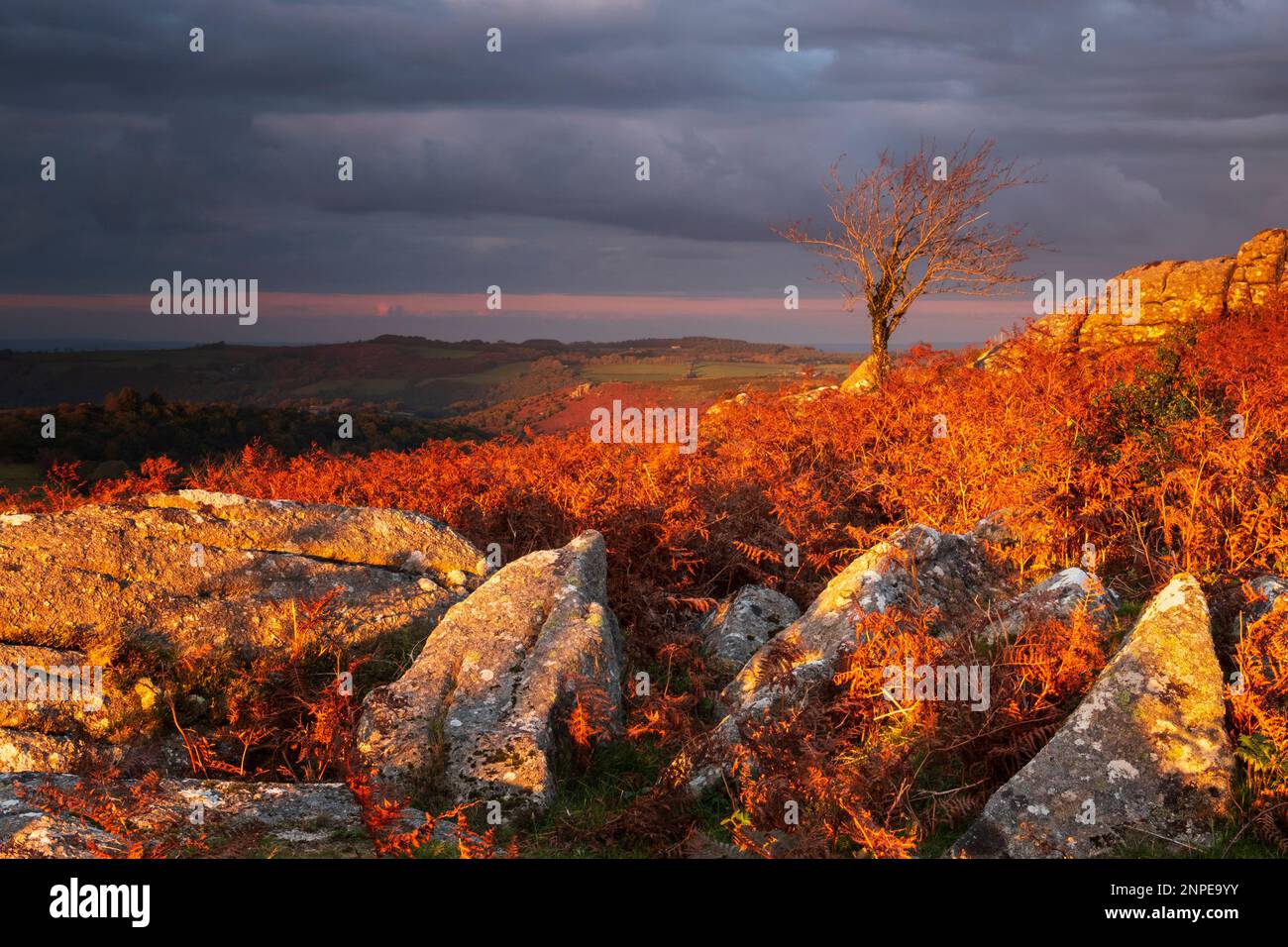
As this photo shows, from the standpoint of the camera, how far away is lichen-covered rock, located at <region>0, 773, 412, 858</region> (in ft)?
17.4

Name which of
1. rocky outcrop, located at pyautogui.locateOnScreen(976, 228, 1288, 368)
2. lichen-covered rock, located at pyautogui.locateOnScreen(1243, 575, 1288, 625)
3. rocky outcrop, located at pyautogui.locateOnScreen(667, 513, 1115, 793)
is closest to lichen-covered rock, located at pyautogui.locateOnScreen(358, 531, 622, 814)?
rocky outcrop, located at pyautogui.locateOnScreen(667, 513, 1115, 793)

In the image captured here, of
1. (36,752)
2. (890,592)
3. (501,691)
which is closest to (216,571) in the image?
(36,752)

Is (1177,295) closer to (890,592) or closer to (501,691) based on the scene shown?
(890,592)

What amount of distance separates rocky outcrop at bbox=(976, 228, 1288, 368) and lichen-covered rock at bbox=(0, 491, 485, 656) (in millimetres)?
23078

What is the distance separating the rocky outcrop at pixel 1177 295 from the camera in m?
28.2

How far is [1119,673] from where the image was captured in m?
6.35

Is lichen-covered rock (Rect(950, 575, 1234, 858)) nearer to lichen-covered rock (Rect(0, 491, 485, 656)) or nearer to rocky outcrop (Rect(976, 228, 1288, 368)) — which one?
lichen-covered rock (Rect(0, 491, 485, 656))

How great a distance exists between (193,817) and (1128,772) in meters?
5.60

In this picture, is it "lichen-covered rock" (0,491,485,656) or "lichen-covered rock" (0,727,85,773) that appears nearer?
"lichen-covered rock" (0,727,85,773)

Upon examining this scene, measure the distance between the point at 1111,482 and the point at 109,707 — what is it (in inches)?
385

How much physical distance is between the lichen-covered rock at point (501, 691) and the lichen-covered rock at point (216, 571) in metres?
1.25

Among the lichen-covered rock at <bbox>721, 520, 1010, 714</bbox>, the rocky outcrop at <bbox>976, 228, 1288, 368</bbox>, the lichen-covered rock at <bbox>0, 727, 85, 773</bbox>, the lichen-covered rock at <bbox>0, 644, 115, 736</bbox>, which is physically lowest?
the lichen-covered rock at <bbox>0, 727, 85, 773</bbox>

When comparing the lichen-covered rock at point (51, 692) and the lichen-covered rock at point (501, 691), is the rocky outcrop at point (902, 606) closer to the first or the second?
the lichen-covered rock at point (501, 691)

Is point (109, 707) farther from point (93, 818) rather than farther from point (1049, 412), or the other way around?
point (1049, 412)
